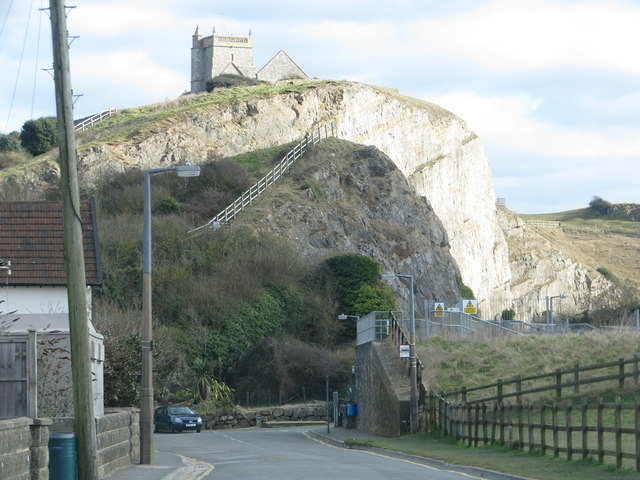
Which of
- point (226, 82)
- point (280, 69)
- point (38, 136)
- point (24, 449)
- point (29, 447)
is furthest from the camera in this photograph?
point (280, 69)

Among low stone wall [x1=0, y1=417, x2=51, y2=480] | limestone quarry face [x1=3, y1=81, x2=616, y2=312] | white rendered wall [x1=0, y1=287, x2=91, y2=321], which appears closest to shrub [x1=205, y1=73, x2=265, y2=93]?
limestone quarry face [x1=3, y1=81, x2=616, y2=312]

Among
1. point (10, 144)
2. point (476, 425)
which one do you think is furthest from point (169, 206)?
point (476, 425)

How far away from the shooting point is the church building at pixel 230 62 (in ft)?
369

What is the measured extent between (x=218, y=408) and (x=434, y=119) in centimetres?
6133

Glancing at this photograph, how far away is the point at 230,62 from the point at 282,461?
9278 centimetres

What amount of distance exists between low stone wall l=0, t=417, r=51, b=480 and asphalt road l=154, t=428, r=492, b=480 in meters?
5.50

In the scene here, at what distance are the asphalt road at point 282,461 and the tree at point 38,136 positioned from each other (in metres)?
60.0

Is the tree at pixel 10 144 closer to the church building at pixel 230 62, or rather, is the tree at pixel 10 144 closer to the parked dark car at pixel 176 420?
the church building at pixel 230 62

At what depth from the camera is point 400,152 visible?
332 feet

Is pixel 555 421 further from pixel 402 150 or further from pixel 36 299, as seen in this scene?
pixel 402 150

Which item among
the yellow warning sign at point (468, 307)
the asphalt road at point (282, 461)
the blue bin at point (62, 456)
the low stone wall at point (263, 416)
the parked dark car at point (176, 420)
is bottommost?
the low stone wall at point (263, 416)

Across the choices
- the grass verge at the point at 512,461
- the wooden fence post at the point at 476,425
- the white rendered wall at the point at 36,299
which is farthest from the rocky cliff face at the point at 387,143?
the wooden fence post at the point at 476,425

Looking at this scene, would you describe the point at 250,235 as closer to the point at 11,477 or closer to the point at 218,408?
the point at 218,408

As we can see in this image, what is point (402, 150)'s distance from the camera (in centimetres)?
10138
